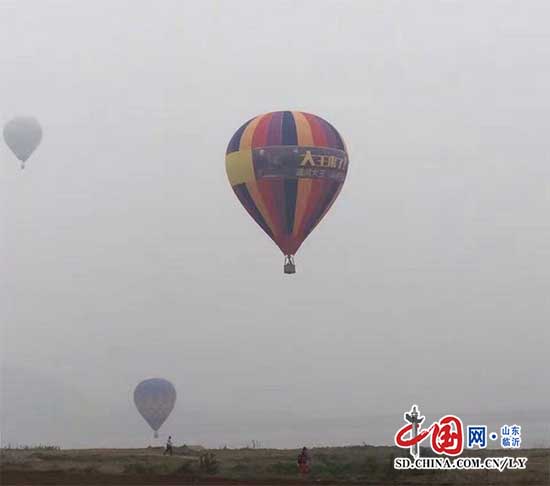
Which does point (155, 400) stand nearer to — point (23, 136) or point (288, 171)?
point (23, 136)

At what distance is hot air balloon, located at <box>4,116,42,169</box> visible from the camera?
11050 centimetres

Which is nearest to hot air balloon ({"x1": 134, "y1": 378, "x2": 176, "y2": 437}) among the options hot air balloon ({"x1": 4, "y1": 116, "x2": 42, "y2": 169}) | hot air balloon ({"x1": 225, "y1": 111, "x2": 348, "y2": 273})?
hot air balloon ({"x1": 4, "y1": 116, "x2": 42, "y2": 169})

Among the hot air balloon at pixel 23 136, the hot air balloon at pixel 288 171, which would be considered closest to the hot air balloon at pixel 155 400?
the hot air balloon at pixel 23 136

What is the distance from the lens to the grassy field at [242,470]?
6350cm

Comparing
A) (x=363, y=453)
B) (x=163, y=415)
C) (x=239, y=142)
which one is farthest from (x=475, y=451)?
(x=163, y=415)

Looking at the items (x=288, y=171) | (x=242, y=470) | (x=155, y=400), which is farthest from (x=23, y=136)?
(x=242, y=470)

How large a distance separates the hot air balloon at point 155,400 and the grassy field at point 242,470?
3226cm

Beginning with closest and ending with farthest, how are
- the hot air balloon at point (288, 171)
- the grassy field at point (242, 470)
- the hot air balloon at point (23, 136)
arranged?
the grassy field at point (242, 470) → the hot air balloon at point (288, 171) → the hot air balloon at point (23, 136)

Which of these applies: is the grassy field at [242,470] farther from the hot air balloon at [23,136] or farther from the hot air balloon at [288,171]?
the hot air balloon at [23,136]

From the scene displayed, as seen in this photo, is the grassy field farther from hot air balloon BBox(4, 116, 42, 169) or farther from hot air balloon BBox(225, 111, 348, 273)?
hot air balloon BBox(4, 116, 42, 169)

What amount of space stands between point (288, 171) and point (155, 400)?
119ft

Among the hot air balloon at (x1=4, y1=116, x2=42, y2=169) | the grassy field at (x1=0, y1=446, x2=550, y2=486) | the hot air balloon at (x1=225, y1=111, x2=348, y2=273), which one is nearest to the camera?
the grassy field at (x1=0, y1=446, x2=550, y2=486)

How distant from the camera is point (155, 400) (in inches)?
4532

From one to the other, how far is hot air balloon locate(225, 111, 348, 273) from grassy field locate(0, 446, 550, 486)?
14.5 meters
